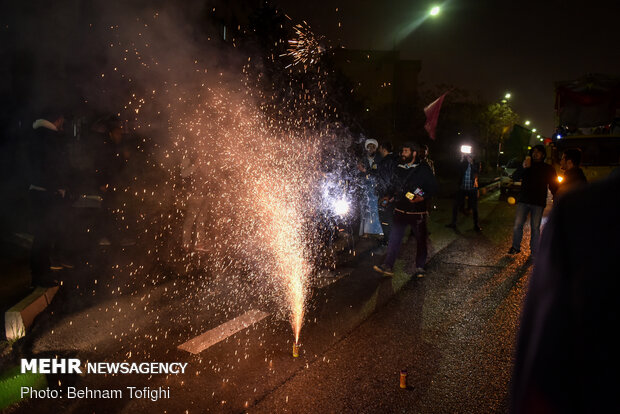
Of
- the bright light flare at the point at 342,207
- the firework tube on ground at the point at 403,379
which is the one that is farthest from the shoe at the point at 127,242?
the firework tube on ground at the point at 403,379

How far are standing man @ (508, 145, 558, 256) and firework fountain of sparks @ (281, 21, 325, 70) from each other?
5.32 m

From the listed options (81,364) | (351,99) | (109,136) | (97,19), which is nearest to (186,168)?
(109,136)

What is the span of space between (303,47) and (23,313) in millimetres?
8678

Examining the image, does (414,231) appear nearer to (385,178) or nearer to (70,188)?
(385,178)

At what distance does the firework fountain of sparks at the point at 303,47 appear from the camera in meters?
9.23

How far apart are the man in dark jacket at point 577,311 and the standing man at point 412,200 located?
4.95 meters

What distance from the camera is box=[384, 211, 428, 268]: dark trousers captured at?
5.74 metres

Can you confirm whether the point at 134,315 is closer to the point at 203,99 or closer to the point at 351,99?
the point at 203,99

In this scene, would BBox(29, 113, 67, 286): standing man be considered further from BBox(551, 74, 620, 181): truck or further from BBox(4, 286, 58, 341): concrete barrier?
BBox(551, 74, 620, 181): truck

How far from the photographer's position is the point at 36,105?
20.9 feet

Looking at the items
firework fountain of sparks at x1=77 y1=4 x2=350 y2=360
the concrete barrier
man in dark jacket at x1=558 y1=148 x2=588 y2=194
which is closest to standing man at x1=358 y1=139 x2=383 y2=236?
firework fountain of sparks at x1=77 y1=4 x2=350 y2=360

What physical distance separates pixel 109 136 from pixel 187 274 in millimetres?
2515

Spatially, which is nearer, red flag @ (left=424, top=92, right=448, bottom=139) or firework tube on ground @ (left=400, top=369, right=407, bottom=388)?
firework tube on ground @ (left=400, top=369, right=407, bottom=388)

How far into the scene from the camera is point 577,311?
64 centimetres
